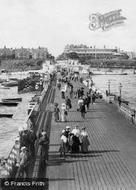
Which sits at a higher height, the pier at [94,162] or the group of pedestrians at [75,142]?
the group of pedestrians at [75,142]

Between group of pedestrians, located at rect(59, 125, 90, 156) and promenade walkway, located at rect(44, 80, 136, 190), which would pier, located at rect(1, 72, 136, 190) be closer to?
promenade walkway, located at rect(44, 80, 136, 190)

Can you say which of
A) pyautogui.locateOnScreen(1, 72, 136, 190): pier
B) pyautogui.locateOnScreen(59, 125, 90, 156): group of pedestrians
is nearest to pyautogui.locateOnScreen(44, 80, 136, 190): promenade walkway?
pyautogui.locateOnScreen(1, 72, 136, 190): pier

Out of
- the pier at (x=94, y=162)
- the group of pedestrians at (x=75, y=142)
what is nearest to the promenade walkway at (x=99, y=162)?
the pier at (x=94, y=162)

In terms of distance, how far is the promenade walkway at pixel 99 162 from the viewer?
13969 millimetres

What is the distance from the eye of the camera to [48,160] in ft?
55.9

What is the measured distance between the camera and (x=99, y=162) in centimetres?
1691

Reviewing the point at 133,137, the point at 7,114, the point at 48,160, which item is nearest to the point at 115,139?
the point at 133,137

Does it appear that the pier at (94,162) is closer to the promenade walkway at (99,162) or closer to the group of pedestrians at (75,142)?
the promenade walkway at (99,162)

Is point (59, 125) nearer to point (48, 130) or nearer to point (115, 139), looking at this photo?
point (48, 130)

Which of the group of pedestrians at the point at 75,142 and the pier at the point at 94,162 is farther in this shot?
the group of pedestrians at the point at 75,142

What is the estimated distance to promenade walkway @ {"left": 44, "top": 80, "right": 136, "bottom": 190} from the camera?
45.8 feet

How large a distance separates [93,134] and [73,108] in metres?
11.8

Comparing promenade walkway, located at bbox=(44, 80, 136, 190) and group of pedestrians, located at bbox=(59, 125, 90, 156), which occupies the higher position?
group of pedestrians, located at bbox=(59, 125, 90, 156)

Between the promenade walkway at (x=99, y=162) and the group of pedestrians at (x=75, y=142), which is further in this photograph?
the group of pedestrians at (x=75, y=142)
